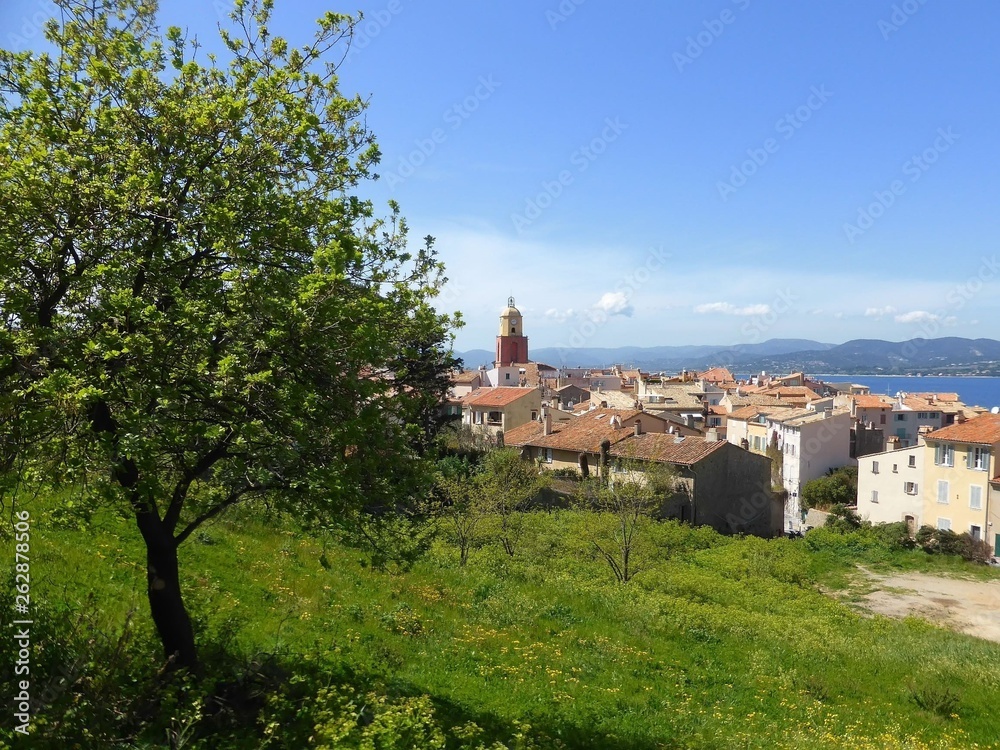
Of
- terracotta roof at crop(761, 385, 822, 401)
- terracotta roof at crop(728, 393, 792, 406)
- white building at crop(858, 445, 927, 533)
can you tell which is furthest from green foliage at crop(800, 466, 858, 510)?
terracotta roof at crop(761, 385, 822, 401)

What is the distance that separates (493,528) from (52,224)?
2955 cm


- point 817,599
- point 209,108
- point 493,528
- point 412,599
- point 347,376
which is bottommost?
point 817,599

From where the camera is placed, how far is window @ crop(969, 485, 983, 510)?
1687 inches

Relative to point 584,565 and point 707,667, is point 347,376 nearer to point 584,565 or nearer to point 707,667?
point 707,667

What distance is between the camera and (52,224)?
6.61 m

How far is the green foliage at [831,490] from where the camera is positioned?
54438 millimetres

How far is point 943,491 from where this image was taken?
45.1 metres

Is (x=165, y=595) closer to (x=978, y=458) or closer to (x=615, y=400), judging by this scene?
(x=978, y=458)

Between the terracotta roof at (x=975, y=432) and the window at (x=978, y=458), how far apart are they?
25.2 inches

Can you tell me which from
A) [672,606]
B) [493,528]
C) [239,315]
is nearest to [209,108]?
[239,315]

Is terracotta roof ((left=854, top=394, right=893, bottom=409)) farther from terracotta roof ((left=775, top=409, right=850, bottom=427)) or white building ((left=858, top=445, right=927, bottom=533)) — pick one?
white building ((left=858, top=445, right=927, bottom=533))

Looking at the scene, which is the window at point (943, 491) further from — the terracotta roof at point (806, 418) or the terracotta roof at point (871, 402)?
the terracotta roof at point (871, 402)

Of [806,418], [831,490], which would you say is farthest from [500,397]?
[831,490]

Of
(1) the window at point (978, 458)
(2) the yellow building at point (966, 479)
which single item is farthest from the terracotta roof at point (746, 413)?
(1) the window at point (978, 458)
